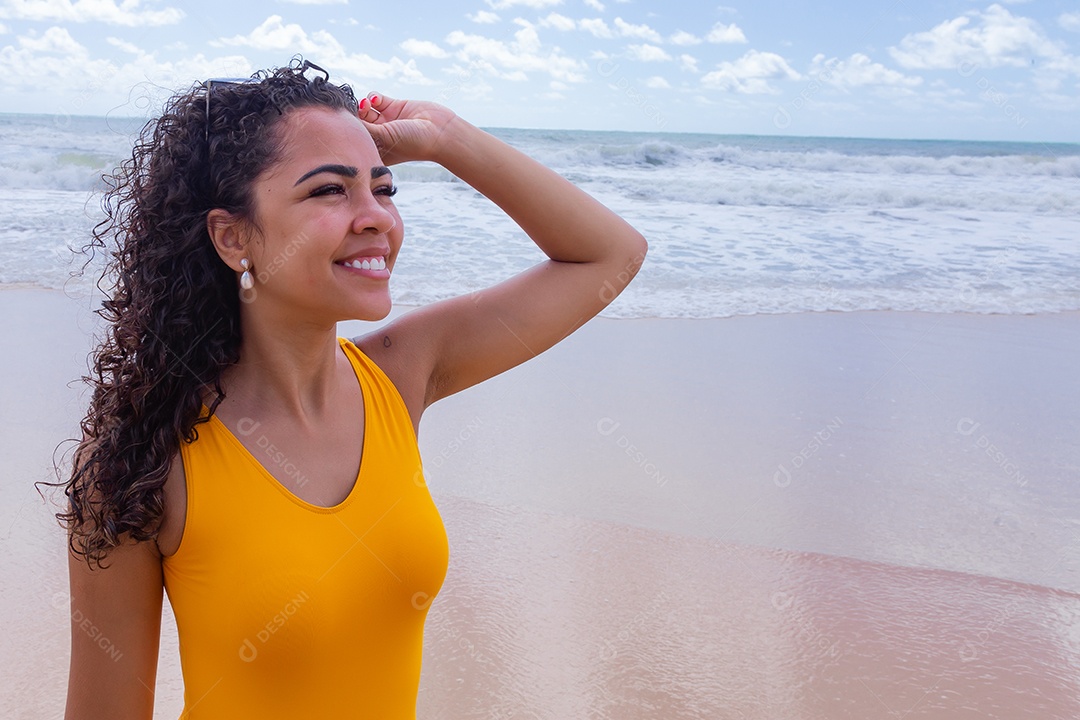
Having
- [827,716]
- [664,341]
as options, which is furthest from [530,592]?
[664,341]

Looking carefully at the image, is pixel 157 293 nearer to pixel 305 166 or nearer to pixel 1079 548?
pixel 305 166

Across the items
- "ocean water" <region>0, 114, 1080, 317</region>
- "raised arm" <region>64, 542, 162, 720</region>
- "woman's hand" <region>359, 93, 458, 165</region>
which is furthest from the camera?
"ocean water" <region>0, 114, 1080, 317</region>

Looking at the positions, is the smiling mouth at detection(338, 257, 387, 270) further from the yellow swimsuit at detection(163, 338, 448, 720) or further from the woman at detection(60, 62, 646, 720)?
the yellow swimsuit at detection(163, 338, 448, 720)

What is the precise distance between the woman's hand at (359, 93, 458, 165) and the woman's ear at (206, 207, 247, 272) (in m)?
0.33

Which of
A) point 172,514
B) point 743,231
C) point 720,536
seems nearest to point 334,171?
point 172,514

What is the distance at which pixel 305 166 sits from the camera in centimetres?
149

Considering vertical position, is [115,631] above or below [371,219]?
below

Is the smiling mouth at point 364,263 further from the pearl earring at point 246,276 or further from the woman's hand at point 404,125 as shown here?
the woman's hand at point 404,125

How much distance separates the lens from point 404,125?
174 centimetres

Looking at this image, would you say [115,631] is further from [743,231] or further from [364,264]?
[743,231]

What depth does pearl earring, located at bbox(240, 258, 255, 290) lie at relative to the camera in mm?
1518

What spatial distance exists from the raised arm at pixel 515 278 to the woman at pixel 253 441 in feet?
0.41

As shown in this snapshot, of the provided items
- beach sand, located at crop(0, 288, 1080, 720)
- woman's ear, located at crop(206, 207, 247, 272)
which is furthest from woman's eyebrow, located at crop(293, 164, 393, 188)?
beach sand, located at crop(0, 288, 1080, 720)

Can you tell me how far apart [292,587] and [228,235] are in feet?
1.96
